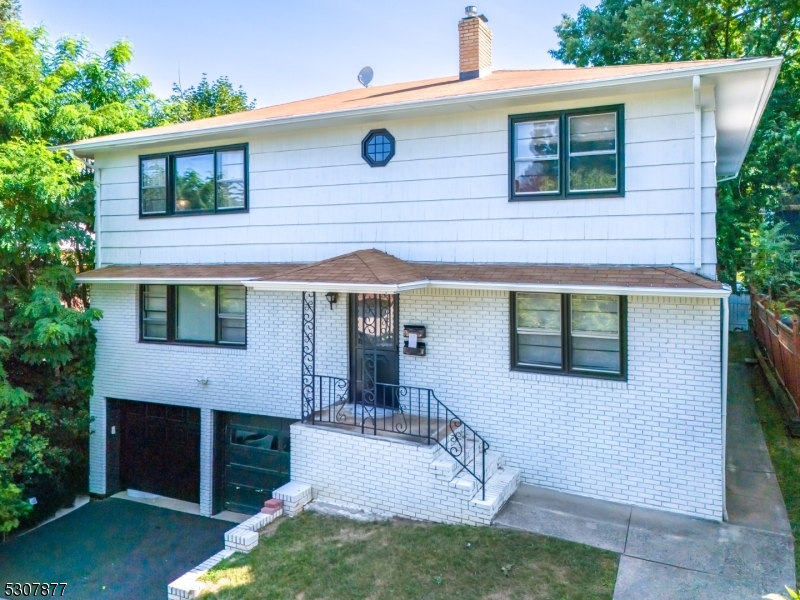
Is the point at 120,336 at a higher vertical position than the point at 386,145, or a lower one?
lower

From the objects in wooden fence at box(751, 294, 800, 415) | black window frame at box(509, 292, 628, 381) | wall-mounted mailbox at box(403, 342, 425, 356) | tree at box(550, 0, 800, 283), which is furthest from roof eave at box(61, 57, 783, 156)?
tree at box(550, 0, 800, 283)

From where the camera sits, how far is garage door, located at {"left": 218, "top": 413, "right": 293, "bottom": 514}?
32.2 feet

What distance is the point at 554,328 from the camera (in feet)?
25.5

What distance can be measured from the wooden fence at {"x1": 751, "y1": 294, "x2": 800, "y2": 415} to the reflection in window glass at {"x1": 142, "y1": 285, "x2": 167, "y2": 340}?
436 inches

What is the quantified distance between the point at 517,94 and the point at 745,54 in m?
14.0

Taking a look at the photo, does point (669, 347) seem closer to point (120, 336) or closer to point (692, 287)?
point (692, 287)

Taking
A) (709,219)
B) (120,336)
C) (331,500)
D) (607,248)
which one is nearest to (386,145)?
(607,248)

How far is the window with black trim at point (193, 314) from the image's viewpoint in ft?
33.0

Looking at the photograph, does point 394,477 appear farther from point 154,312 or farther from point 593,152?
point 154,312

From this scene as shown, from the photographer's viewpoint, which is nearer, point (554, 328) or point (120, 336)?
point (554, 328)

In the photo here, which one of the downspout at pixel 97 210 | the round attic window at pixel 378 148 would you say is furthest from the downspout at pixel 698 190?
the downspout at pixel 97 210

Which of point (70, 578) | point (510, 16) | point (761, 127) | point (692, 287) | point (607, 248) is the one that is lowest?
point (70, 578)

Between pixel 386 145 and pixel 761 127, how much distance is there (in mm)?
13443

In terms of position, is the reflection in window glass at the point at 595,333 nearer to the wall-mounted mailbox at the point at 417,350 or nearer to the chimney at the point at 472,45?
the wall-mounted mailbox at the point at 417,350
